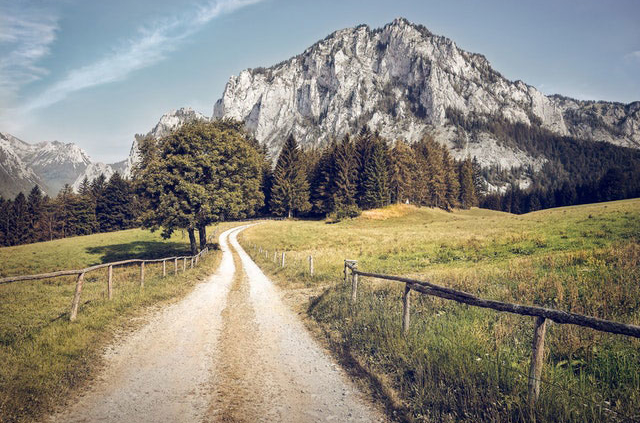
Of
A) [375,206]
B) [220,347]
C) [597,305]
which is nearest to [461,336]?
[597,305]

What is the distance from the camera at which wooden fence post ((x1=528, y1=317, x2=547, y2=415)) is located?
13.3 feet

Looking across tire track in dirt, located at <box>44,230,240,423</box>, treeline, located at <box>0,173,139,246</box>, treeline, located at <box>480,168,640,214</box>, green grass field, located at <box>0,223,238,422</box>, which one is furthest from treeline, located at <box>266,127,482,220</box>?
treeline, located at <box>480,168,640,214</box>

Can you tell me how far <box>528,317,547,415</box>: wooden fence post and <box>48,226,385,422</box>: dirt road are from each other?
2.26 m

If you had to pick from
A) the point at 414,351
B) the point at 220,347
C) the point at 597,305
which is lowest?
the point at 220,347

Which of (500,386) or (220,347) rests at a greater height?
(500,386)

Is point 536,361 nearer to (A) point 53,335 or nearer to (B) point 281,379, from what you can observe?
(B) point 281,379

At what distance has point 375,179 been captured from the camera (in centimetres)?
6644

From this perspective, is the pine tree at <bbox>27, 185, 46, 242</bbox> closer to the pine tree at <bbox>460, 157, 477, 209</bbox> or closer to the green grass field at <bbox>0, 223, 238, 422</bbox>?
the green grass field at <bbox>0, 223, 238, 422</bbox>

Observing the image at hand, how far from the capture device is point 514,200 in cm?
13938

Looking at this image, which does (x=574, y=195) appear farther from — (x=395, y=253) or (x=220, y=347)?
(x=220, y=347)

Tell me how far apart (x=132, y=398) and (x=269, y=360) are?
2958 millimetres

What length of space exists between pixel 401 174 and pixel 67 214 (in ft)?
300

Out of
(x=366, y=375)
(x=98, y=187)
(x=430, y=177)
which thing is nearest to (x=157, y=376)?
(x=366, y=375)

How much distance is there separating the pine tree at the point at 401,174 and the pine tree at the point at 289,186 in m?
21.3
